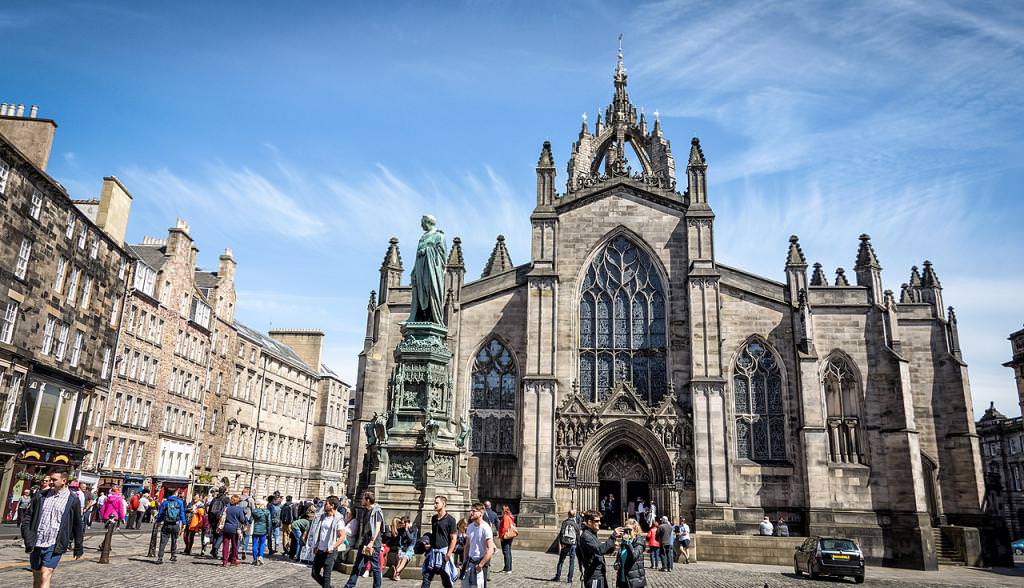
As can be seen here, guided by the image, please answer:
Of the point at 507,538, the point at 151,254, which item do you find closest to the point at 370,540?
the point at 507,538

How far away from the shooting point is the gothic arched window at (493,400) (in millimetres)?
31406

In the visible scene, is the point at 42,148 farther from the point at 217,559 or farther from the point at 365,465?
the point at 217,559

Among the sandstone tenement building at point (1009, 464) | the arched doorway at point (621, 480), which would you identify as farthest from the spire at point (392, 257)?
the sandstone tenement building at point (1009, 464)

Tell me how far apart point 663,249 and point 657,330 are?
3.63 m

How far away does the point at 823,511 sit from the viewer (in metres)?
28.4

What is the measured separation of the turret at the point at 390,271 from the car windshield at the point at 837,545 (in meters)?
19.9

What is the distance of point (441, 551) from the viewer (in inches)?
425

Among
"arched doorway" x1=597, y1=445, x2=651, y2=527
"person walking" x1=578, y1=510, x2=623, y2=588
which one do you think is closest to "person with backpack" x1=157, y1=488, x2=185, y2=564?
"person walking" x1=578, y1=510, x2=623, y2=588

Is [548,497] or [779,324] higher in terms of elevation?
[779,324]

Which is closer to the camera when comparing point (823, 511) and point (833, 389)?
point (823, 511)

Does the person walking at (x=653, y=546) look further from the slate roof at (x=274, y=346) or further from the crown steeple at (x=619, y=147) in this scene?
the slate roof at (x=274, y=346)

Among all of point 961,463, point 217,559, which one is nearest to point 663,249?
point 961,463

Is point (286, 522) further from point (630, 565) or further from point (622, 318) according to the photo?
point (622, 318)

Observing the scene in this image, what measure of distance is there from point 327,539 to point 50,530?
3591 millimetres
